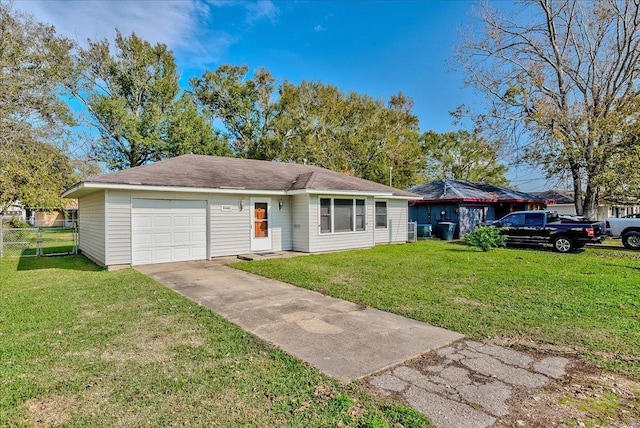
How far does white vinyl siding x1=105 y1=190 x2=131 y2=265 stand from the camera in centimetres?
958

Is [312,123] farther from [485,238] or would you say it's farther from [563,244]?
[563,244]

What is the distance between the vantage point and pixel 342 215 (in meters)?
13.6

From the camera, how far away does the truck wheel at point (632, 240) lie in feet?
46.1

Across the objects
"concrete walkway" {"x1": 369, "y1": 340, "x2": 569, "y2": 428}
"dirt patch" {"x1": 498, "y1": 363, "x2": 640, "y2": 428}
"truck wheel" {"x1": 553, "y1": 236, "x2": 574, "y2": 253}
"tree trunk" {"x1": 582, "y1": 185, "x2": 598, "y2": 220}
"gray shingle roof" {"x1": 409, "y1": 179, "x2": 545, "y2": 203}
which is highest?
"gray shingle roof" {"x1": 409, "y1": 179, "x2": 545, "y2": 203}

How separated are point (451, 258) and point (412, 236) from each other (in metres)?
6.02

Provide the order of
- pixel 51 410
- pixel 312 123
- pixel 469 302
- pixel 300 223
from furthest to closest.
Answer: pixel 312 123 < pixel 300 223 < pixel 469 302 < pixel 51 410

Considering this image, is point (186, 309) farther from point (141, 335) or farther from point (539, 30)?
point (539, 30)

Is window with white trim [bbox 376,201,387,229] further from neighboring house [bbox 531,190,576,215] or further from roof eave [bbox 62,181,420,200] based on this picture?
neighboring house [bbox 531,190,576,215]

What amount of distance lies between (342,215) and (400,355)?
991 cm

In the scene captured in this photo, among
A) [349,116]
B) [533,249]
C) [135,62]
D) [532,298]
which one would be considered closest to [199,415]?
[532,298]


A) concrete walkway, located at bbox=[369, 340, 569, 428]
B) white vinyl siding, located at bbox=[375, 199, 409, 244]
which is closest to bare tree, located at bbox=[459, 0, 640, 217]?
white vinyl siding, located at bbox=[375, 199, 409, 244]

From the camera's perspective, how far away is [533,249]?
14273 millimetres

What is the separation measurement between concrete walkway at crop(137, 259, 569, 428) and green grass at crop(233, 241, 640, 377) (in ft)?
1.71

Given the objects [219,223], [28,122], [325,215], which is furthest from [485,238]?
[28,122]
